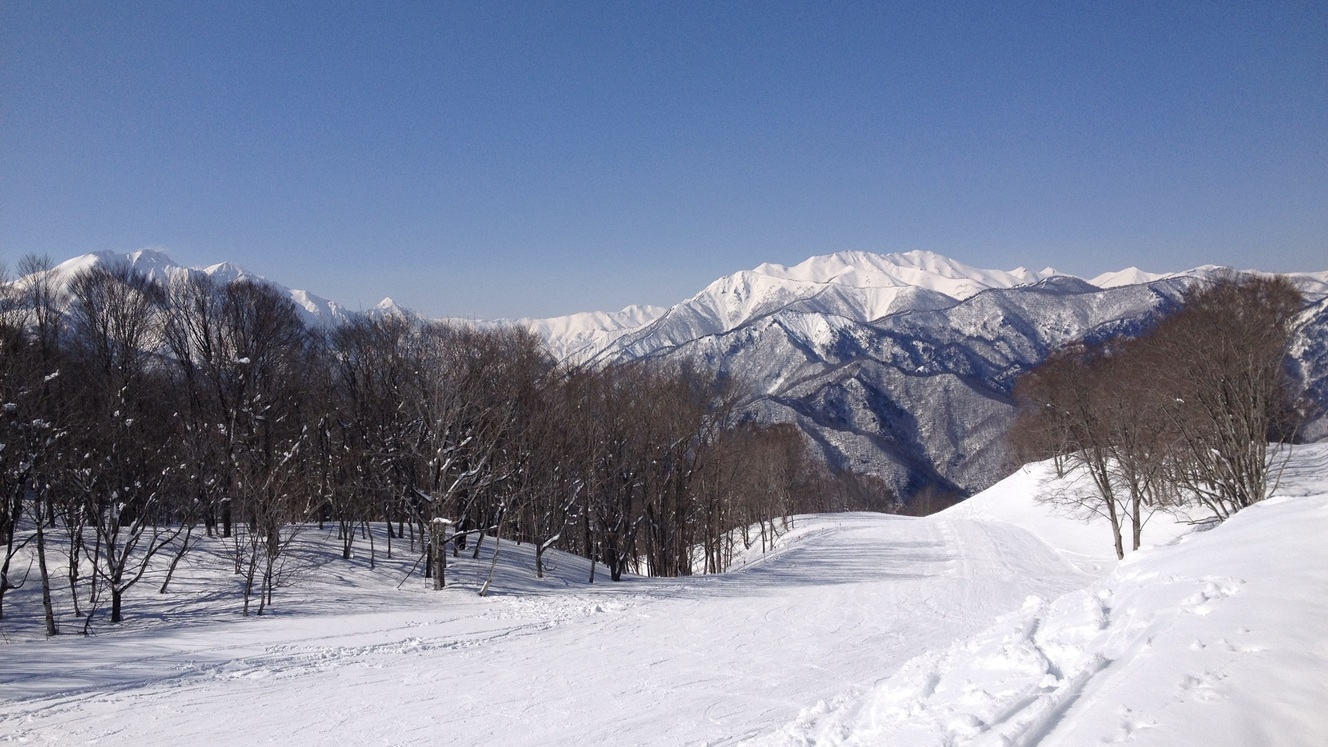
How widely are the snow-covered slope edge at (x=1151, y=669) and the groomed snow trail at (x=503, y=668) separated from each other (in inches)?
45.1

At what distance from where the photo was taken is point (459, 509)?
31.6 m

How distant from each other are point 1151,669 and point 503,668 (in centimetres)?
971

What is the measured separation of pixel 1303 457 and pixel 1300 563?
3986 centimetres

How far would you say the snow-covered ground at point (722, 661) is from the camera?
17.9ft

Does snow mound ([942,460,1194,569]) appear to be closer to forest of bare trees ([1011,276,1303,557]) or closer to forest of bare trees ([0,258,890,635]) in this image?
forest of bare trees ([1011,276,1303,557])

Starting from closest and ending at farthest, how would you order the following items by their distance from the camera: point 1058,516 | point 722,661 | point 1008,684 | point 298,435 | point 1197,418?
point 1008,684, point 722,661, point 1197,418, point 298,435, point 1058,516

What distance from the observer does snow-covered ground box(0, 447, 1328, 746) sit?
17.9 ft

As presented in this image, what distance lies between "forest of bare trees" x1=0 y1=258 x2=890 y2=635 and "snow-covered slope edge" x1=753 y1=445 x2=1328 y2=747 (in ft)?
52.8

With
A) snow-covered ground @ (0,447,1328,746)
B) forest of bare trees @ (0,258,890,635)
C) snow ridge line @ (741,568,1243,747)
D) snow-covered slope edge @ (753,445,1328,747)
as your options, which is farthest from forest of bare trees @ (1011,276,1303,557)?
snow ridge line @ (741,568,1243,747)

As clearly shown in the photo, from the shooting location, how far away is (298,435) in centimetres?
2986

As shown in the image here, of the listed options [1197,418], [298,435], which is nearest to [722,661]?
[1197,418]

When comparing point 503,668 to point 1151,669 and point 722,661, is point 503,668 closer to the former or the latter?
point 722,661

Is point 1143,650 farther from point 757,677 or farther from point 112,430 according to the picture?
point 112,430

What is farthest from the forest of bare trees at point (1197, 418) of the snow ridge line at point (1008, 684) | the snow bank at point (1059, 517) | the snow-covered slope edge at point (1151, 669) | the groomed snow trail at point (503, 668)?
the snow ridge line at point (1008, 684)
